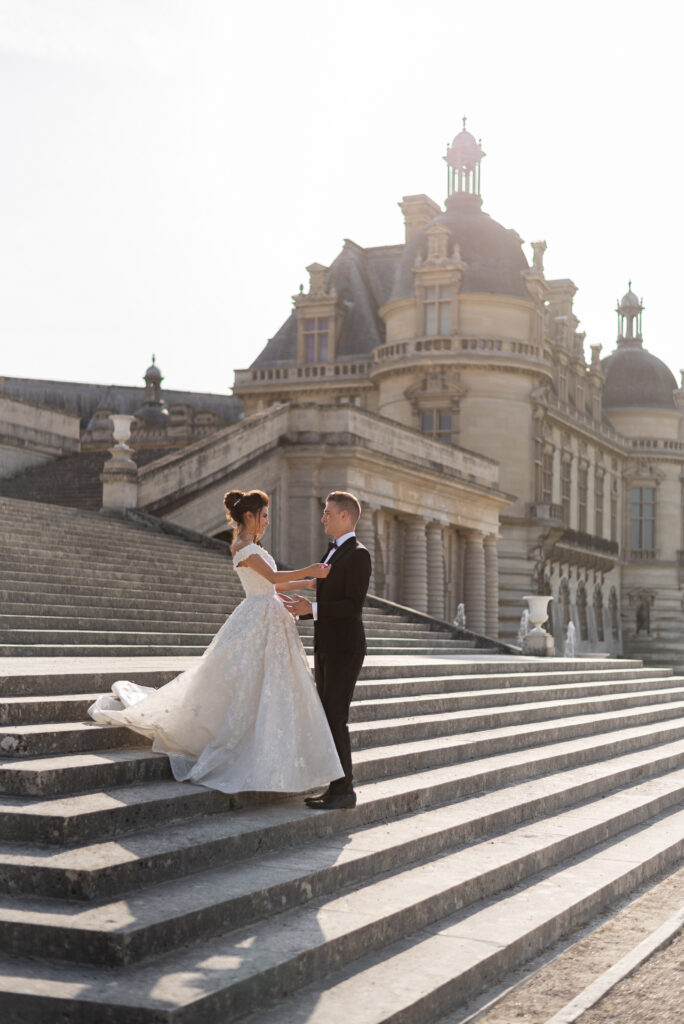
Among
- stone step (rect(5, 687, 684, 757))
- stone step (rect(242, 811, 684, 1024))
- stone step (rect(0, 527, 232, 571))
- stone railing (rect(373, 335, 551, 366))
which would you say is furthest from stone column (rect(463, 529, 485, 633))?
stone step (rect(242, 811, 684, 1024))

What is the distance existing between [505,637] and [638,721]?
2684cm

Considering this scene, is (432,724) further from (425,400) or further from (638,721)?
(425,400)

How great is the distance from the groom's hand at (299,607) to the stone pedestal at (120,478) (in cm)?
1427

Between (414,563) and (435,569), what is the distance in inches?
54.2

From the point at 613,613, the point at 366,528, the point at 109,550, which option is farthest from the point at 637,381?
the point at 109,550

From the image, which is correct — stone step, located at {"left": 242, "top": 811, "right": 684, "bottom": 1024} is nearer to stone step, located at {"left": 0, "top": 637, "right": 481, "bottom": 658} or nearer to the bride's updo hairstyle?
the bride's updo hairstyle

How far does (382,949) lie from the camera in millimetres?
→ 6680

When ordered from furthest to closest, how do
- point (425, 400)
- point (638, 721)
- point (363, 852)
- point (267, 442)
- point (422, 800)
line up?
point (425, 400) → point (267, 442) → point (638, 721) → point (422, 800) → point (363, 852)

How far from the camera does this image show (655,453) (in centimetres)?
6397

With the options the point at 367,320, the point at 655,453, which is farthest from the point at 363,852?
the point at 655,453

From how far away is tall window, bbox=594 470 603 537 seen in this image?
58.1m

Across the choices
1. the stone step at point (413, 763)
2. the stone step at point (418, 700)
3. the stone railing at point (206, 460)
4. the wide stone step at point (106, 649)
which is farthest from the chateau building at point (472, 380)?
the wide stone step at point (106, 649)

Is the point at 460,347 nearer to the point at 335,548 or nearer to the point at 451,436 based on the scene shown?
the point at 451,436

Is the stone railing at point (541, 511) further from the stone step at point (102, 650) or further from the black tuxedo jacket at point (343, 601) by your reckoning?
the black tuxedo jacket at point (343, 601)
